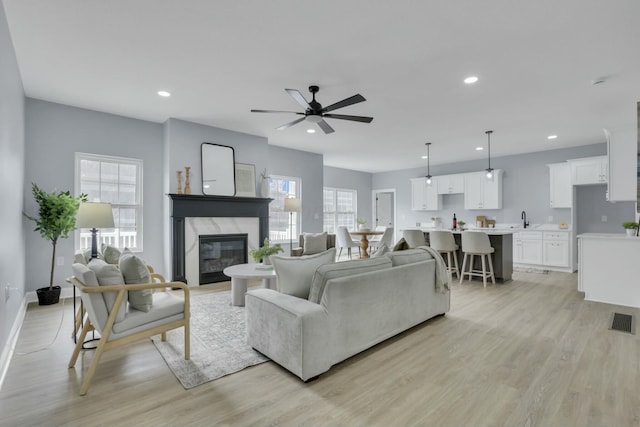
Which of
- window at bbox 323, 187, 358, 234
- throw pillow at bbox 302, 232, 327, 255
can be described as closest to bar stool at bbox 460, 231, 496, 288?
throw pillow at bbox 302, 232, 327, 255

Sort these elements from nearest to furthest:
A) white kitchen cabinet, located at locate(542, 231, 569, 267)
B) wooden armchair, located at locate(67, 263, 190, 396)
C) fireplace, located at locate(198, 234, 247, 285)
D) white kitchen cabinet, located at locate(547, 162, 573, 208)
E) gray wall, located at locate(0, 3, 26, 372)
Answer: wooden armchair, located at locate(67, 263, 190, 396), gray wall, located at locate(0, 3, 26, 372), fireplace, located at locate(198, 234, 247, 285), white kitchen cabinet, located at locate(542, 231, 569, 267), white kitchen cabinet, located at locate(547, 162, 573, 208)

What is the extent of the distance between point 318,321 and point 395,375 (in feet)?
2.35

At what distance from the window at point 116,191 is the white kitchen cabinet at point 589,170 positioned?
822cm

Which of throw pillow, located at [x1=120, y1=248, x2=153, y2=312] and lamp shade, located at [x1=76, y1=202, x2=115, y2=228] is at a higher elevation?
lamp shade, located at [x1=76, y1=202, x2=115, y2=228]

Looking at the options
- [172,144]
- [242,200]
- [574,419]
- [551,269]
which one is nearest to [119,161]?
[172,144]

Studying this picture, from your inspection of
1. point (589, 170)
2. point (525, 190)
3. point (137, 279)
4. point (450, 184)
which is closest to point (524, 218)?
point (525, 190)

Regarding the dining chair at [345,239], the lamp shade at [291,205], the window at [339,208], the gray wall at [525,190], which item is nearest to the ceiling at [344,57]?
the lamp shade at [291,205]

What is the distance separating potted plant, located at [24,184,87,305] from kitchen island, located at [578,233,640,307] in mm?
6882

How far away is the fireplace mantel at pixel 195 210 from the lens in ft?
16.4

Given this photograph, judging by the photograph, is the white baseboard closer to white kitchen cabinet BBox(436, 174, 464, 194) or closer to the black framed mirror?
the black framed mirror

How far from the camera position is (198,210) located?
522cm

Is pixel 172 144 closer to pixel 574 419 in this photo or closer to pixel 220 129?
pixel 220 129

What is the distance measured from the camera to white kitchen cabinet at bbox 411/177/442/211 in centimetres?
875

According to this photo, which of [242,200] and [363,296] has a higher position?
[242,200]
